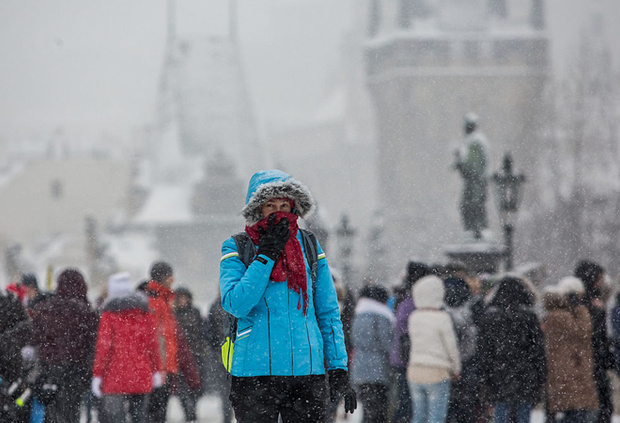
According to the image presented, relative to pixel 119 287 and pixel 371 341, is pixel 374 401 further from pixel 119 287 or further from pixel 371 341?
pixel 119 287

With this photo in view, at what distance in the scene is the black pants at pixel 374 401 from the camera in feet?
27.0

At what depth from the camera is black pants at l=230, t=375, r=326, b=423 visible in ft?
14.1

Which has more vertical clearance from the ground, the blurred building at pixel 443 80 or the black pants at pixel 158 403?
the blurred building at pixel 443 80

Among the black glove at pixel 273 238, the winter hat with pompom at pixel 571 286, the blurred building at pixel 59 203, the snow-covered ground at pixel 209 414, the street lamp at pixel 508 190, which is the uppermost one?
the blurred building at pixel 59 203

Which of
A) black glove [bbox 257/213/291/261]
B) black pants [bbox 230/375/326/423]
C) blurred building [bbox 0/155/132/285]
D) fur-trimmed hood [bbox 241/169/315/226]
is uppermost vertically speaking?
blurred building [bbox 0/155/132/285]

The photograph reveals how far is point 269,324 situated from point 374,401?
13.5 ft

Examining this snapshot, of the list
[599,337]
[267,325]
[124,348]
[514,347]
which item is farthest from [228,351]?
[599,337]

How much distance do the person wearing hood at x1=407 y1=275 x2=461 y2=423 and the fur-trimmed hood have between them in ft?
10.1

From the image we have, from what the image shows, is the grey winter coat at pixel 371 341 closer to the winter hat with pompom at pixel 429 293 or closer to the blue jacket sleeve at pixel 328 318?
the winter hat with pompom at pixel 429 293

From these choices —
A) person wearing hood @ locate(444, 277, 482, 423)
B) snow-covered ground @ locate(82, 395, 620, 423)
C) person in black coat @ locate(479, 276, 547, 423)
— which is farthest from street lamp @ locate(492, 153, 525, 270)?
person in black coat @ locate(479, 276, 547, 423)

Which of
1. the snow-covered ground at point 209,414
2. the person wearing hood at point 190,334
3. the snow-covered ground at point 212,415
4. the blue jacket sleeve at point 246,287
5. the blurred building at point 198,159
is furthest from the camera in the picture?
the blurred building at point 198,159

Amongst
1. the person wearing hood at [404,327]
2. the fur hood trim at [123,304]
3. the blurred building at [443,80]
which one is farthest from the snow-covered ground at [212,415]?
the blurred building at [443,80]

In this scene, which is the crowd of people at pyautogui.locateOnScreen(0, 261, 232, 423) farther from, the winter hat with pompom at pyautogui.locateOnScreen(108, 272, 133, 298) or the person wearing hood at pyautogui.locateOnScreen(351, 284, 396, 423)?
the person wearing hood at pyautogui.locateOnScreen(351, 284, 396, 423)

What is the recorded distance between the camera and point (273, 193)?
4.38 metres
